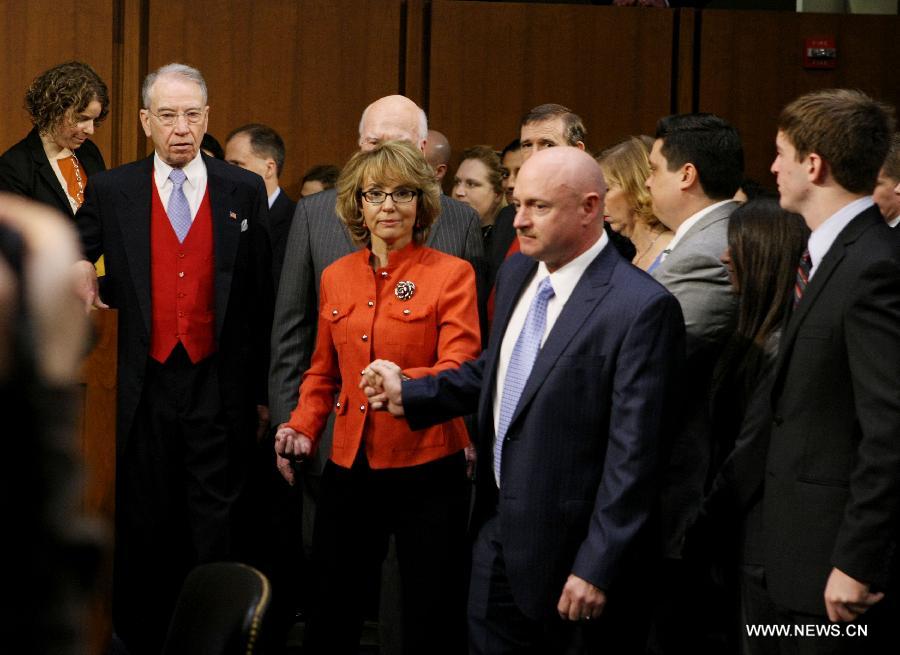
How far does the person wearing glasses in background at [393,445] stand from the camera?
282 cm

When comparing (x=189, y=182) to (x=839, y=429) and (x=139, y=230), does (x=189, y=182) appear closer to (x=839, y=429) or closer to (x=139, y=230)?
(x=139, y=230)

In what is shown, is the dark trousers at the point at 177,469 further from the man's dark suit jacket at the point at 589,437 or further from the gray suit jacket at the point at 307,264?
the man's dark suit jacket at the point at 589,437

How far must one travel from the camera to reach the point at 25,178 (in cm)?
416

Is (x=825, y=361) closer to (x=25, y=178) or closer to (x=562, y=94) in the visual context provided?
(x=25, y=178)

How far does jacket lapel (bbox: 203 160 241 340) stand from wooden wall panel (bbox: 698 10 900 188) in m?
3.05

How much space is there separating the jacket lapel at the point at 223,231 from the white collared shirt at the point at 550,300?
1.18 m

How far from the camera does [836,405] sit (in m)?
2.22

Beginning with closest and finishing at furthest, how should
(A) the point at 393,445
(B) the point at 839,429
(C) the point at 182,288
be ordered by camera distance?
(B) the point at 839,429
(A) the point at 393,445
(C) the point at 182,288

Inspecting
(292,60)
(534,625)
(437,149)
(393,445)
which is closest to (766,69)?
(437,149)

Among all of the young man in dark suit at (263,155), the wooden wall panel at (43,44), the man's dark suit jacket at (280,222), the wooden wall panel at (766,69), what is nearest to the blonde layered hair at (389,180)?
the man's dark suit jacket at (280,222)

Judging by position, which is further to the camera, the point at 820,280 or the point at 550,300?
the point at 550,300

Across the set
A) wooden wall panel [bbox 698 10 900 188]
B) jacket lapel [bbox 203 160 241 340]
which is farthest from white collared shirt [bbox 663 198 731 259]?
wooden wall panel [bbox 698 10 900 188]

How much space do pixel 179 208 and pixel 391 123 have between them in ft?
2.26

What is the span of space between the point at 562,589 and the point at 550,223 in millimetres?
760
